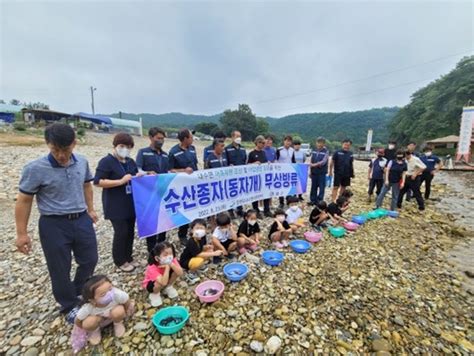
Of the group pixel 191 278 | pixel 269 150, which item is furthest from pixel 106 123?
pixel 191 278

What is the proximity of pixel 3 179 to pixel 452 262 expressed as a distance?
1489cm

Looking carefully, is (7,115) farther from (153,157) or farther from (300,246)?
(300,246)

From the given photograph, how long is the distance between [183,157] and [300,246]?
2.97 meters

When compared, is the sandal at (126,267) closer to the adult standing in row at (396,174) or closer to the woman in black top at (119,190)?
the woman in black top at (119,190)

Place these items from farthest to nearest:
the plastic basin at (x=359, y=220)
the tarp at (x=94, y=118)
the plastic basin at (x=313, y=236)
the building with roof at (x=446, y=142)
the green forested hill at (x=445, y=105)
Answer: the tarp at (x=94, y=118), the green forested hill at (x=445, y=105), the building with roof at (x=446, y=142), the plastic basin at (x=359, y=220), the plastic basin at (x=313, y=236)

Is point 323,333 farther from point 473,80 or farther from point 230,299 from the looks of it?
point 473,80

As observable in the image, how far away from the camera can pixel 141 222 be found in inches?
144

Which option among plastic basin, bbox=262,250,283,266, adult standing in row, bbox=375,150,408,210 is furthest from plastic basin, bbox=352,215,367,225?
plastic basin, bbox=262,250,283,266

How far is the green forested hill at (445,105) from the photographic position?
34.4 metres

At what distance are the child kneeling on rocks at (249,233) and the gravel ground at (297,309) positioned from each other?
1.02 ft

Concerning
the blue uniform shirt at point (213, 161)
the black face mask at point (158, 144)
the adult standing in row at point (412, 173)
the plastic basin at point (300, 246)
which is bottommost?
the plastic basin at point (300, 246)

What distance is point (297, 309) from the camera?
3.13m

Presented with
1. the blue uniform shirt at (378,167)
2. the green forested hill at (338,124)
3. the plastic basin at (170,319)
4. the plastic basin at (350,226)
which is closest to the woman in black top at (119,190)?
the plastic basin at (170,319)

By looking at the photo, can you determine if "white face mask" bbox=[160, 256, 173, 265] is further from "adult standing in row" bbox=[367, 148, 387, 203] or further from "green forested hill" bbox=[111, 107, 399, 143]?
"green forested hill" bbox=[111, 107, 399, 143]
